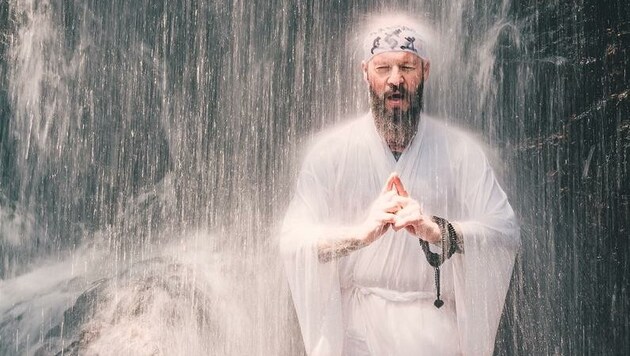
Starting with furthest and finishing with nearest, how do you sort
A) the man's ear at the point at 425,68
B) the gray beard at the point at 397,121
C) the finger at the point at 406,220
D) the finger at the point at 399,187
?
the man's ear at the point at 425,68 < the gray beard at the point at 397,121 < the finger at the point at 399,187 < the finger at the point at 406,220

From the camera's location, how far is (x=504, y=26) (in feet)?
19.1

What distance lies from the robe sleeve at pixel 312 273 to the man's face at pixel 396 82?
59 centimetres

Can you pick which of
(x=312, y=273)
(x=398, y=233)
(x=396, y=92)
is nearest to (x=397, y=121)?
(x=396, y=92)

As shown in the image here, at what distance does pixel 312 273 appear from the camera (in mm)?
5133

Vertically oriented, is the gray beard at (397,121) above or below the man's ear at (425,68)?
below

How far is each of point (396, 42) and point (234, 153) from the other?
1418 millimetres

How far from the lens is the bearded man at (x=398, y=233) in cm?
492

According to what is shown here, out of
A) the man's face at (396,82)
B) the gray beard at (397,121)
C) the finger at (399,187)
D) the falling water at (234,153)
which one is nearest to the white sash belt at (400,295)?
the finger at (399,187)

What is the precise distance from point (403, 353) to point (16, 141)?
3.36 meters

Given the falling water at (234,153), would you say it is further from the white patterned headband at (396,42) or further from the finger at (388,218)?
the finger at (388,218)

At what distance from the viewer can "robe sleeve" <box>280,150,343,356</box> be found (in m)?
5.04

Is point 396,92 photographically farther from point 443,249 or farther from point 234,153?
point 234,153

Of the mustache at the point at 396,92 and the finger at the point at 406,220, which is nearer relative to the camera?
the finger at the point at 406,220

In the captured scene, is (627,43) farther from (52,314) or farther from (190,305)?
(52,314)
